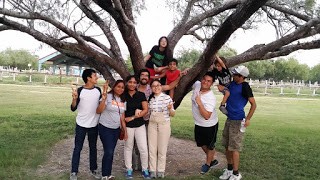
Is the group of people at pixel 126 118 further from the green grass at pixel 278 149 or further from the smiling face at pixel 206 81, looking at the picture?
the green grass at pixel 278 149

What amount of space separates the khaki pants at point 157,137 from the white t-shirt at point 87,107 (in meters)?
0.85

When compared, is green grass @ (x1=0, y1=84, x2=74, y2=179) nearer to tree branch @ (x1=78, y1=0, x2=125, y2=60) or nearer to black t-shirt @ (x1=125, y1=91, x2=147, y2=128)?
black t-shirt @ (x1=125, y1=91, x2=147, y2=128)

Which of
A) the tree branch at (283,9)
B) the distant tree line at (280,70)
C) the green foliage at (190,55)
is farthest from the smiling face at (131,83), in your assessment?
the distant tree line at (280,70)

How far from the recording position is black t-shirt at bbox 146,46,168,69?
20.2ft

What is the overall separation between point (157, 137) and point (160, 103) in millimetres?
526

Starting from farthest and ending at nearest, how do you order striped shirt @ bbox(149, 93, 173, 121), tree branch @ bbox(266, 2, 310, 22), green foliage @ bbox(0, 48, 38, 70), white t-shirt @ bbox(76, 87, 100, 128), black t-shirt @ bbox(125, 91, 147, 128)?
green foliage @ bbox(0, 48, 38, 70), tree branch @ bbox(266, 2, 310, 22), striped shirt @ bbox(149, 93, 173, 121), black t-shirt @ bbox(125, 91, 147, 128), white t-shirt @ bbox(76, 87, 100, 128)

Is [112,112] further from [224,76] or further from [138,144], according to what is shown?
[224,76]

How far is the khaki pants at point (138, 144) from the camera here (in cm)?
560

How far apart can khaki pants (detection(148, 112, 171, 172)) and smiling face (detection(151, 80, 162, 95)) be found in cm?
33

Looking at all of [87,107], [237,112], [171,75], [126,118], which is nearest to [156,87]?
[171,75]

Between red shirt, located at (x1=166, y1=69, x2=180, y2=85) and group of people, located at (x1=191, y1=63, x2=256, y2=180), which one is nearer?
group of people, located at (x1=191, y1=63, x2=256, y2=180)

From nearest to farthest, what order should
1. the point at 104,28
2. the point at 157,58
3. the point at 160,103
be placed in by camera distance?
1. the point at 160,103
2. the point at 157,58
3. the point at 104,28

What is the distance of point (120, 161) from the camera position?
23.1 feet

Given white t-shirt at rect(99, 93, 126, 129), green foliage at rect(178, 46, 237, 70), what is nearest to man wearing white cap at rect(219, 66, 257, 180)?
green foliage at rect(178, 46, 237, 70)
